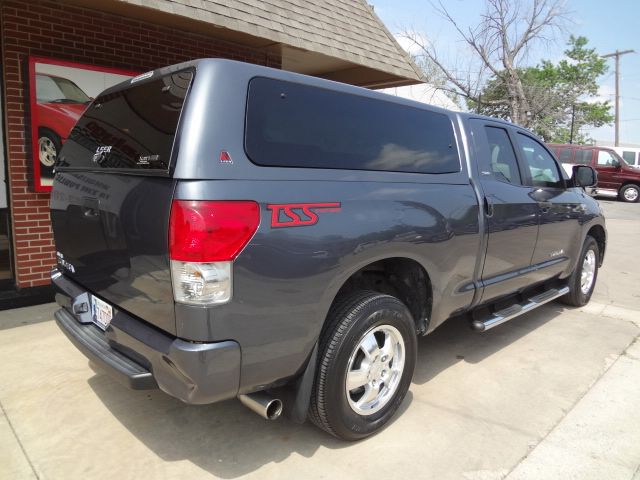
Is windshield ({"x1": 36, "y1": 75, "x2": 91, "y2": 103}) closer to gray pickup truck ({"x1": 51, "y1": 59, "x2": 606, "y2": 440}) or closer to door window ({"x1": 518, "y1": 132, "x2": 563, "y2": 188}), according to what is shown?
gray pickup truck ({"x1": 51, "y1": 59, "x2": 606, "y2": 440})

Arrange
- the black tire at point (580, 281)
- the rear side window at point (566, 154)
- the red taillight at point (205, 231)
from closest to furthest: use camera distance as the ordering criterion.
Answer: the red taillight at point (205, 231)
the black tire at point (580, 281)
the rear side window at point (566, 154)

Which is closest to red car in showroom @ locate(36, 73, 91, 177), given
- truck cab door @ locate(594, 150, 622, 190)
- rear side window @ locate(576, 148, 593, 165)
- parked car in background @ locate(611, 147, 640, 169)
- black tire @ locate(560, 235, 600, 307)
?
black tire @ locate(560, 235, 600, 307)

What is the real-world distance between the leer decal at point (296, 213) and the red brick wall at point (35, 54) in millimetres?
3938

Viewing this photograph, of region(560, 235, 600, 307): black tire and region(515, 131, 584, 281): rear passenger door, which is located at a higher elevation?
region(515, 131, 584, 281): rear passenger door

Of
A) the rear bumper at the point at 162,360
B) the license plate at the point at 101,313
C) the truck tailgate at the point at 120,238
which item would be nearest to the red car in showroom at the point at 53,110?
the truck tailgate at the point at 120,238

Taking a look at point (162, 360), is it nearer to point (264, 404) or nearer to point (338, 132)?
point (264, 404)

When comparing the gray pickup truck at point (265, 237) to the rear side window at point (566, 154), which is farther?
the rear side window at point (566, 154)

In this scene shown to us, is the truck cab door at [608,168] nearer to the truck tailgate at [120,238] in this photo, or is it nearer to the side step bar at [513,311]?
the side step bar at [513,311]

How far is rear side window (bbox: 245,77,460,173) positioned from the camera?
2.31 meters

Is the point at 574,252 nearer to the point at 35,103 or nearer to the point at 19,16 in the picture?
the point at 35,103

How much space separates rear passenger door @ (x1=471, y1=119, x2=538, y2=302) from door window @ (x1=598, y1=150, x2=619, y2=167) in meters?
18.4

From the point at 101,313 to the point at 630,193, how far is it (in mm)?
21911

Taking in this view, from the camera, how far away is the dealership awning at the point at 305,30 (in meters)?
5.08

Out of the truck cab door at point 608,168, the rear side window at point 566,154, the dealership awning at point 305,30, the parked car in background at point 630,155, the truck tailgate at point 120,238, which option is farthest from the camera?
the parked car in background at point 630,155
